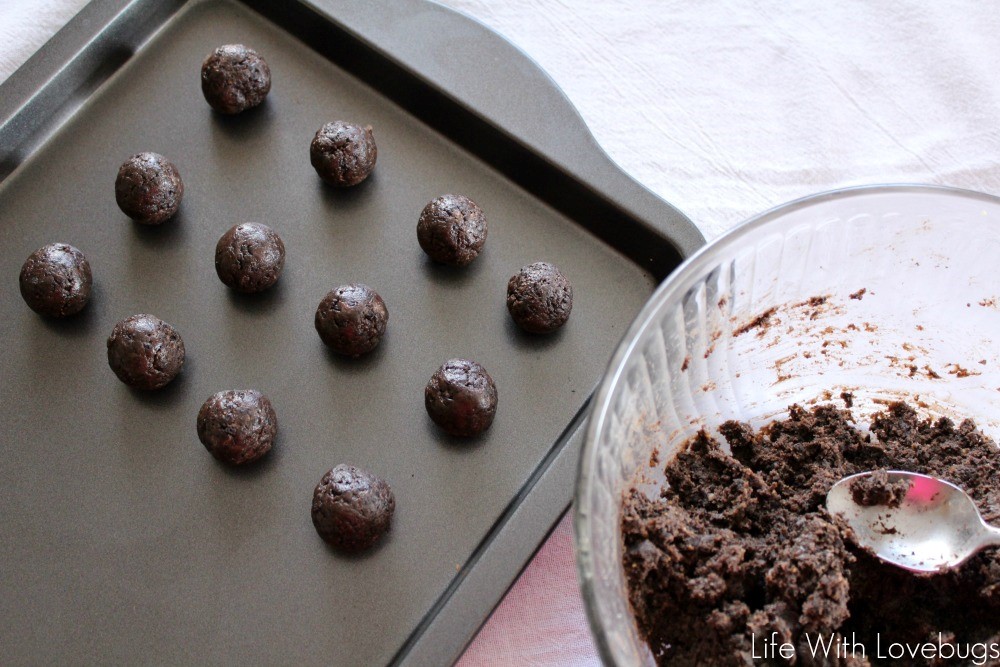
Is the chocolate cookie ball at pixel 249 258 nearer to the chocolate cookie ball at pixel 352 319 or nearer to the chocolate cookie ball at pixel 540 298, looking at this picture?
the chocolate cookie ball at pixel 352 319

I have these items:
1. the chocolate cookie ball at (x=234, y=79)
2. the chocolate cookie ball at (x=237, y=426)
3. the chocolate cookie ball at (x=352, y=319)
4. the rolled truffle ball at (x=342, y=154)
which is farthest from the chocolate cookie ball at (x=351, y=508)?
the chocolate cookie ball at (x=234, y=79)

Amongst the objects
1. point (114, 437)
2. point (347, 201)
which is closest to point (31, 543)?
point (114, 437)

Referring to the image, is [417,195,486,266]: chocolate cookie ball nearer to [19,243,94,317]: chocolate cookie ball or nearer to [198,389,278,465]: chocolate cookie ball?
[198,389,278,465]: chocolate cookie ball

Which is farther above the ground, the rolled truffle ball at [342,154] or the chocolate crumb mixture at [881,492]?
the chocolate crumb mixture at [881,492]

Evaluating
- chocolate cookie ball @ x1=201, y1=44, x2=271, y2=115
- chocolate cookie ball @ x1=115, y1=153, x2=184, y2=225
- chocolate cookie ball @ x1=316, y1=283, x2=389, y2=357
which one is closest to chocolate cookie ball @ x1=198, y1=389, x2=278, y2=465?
chocolate cookie ball @ x1=316, y1=283, x2=389, y2=357

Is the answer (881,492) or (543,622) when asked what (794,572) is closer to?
(881,492)

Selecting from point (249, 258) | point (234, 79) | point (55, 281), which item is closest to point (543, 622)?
point (249, 258)
